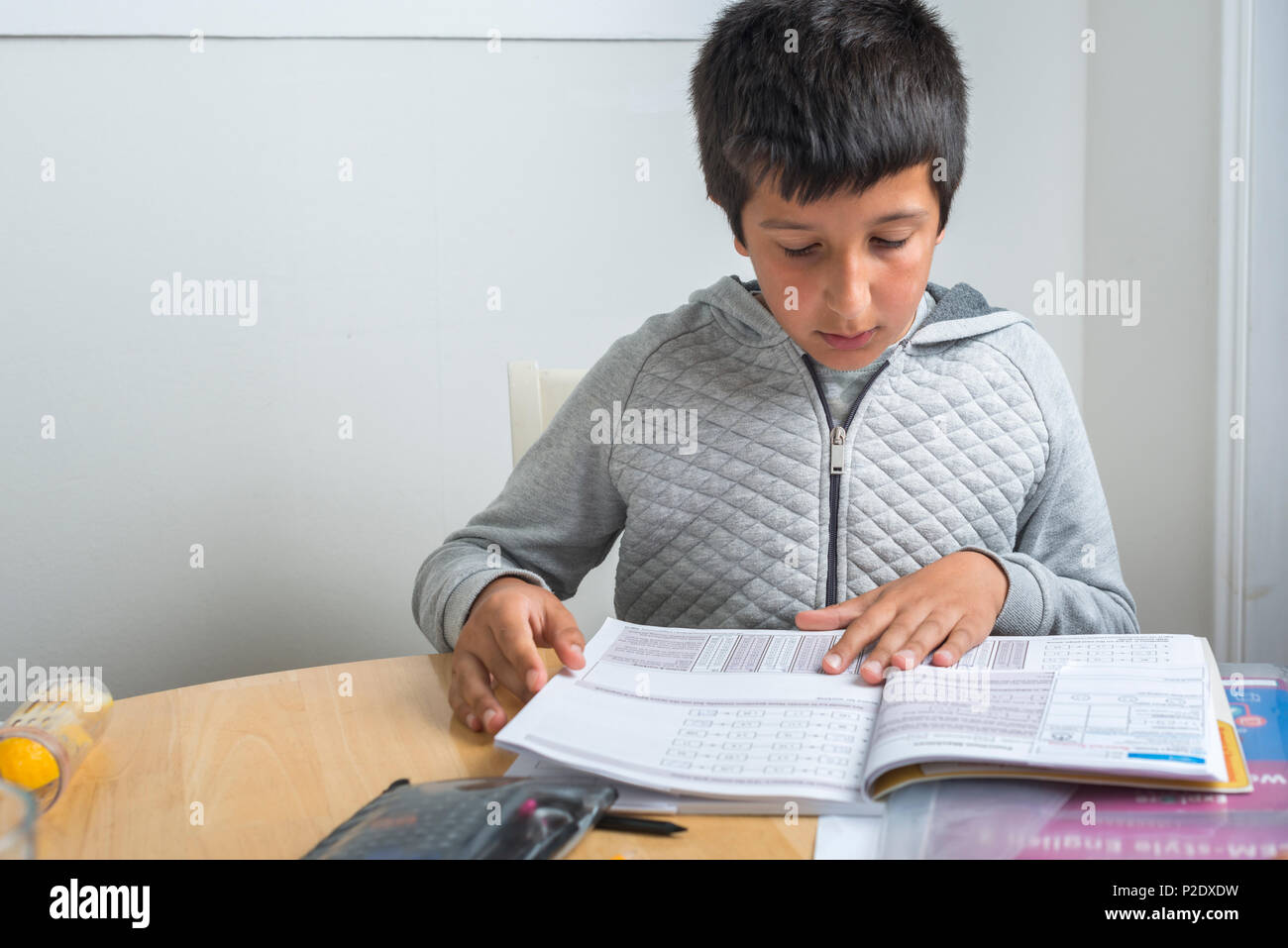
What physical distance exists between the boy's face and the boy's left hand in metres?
0.18

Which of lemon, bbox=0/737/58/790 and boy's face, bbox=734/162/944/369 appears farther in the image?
boy's face, bbox=734/162/944/369

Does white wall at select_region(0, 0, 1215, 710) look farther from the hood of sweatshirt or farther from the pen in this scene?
the pen

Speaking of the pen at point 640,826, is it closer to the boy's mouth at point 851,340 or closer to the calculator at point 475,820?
the calculator at point 475,820

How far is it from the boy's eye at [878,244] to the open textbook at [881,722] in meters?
0.29

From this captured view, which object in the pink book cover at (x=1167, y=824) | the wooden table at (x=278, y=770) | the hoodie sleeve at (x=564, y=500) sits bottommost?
the wooden table at (x=278, y=770)

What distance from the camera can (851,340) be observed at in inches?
29.9

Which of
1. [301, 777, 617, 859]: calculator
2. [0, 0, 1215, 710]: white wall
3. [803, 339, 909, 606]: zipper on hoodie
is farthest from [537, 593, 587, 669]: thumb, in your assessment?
[0, 0, 1215, 710]: white wall

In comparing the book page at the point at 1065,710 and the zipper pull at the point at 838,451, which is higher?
the zipper pull at the point at 838,451


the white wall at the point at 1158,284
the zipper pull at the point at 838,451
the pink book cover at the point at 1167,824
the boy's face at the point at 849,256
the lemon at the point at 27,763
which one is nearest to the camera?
the pink book cover at the point at 1167,824

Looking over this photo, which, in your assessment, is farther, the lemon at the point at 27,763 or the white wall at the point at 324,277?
the white wall at the point at 324,277

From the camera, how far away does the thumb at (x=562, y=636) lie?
608 mm

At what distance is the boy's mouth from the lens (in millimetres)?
756

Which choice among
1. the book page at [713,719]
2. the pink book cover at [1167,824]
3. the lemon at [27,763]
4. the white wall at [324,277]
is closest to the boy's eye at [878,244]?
the book page at [713,719]

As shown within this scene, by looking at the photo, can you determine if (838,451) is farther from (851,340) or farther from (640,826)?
(640,826)
